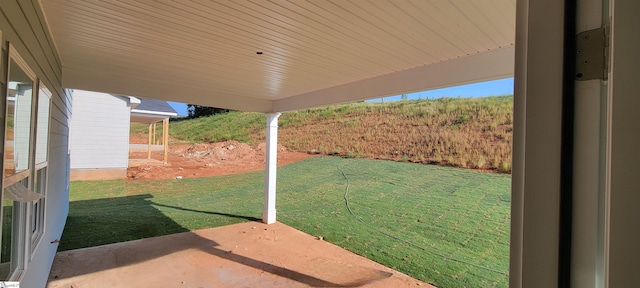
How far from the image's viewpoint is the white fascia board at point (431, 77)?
245 cm

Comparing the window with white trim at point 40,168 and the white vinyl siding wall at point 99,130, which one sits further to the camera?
the white vinyl siding wall at point 99,130

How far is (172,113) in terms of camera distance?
1169 centimetres

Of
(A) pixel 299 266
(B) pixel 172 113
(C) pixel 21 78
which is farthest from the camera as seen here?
(B) pixel 172 113

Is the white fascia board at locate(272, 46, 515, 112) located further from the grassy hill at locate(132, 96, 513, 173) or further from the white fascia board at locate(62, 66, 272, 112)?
the grassy hill at locate(132, 96, 513, 173)

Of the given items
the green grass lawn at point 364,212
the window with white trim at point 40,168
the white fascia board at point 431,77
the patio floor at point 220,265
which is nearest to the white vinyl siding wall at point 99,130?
the green grass lawn at point 364,212

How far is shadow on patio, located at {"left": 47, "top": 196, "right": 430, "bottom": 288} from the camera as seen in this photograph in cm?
335

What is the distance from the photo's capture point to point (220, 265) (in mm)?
3795

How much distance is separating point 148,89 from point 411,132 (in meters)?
11.0

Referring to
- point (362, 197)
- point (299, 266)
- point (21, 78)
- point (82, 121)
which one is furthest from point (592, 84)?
point (82, 121)

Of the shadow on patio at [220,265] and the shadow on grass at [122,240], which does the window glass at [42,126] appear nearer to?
the shadow on patio at [220,265]

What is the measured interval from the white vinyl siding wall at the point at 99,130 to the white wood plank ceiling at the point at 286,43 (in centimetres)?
600

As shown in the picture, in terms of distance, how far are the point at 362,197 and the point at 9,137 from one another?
7330 millimetres

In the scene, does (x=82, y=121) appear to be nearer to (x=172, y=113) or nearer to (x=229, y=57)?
(x=172, y=113)

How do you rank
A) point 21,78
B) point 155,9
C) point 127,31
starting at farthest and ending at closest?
point 127,31, point 155,9, point 21,78
